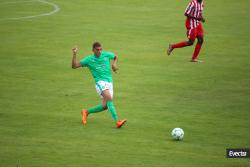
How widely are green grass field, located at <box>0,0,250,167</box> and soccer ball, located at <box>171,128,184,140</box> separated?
0.50 feet

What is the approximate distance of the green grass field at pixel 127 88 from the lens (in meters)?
15.4

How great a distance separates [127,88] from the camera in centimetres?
2147

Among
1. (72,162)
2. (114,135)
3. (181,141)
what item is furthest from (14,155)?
(181,141)

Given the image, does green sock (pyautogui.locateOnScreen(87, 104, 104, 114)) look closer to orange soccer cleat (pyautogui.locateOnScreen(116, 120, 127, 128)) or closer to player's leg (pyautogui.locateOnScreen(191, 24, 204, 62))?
orange soccer cleat (pyautogui.locateOnScreen(116, 120, 127, 128))

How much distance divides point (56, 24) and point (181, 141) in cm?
1636

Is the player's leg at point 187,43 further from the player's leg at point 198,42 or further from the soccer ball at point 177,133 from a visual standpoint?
the soccer ball at point 177,133

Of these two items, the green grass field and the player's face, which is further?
the player's face

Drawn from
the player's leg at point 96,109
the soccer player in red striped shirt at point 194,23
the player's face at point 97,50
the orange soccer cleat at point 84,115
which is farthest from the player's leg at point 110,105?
the soccer player in red striped shirt at point 194,23

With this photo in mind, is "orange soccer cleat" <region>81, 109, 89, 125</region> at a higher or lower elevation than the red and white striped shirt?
lower

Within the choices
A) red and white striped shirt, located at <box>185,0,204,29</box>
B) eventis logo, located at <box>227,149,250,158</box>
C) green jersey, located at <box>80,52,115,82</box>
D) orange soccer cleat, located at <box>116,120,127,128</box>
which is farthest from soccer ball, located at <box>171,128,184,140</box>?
red and white striped shirt, located at <box>185,0,204,29</box>

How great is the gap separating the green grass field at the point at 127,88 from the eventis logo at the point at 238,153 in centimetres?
26

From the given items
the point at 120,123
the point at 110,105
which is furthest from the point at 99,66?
the point at 120,123

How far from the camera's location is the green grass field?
50.5 feet

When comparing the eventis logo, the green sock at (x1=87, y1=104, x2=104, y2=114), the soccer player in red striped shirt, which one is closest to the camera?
the eventis logo
